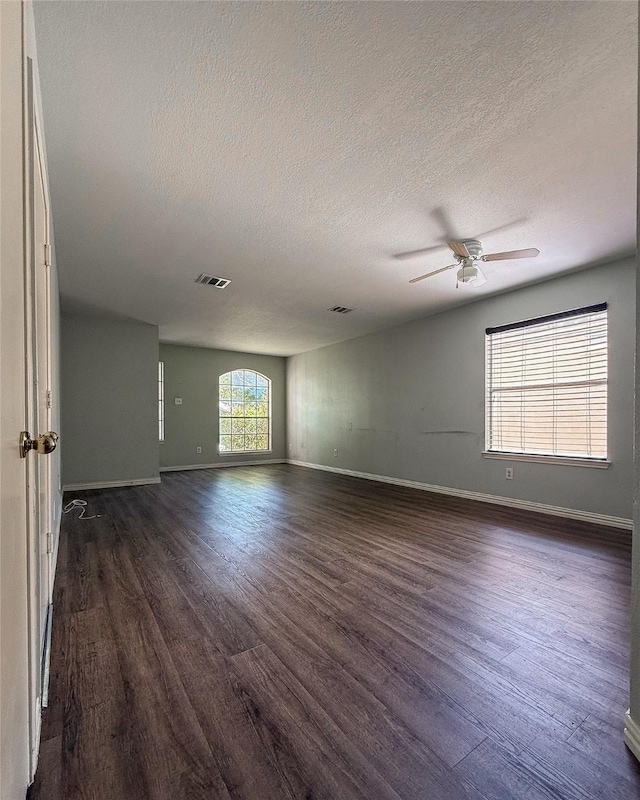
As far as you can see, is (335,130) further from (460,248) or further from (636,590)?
(636,590)

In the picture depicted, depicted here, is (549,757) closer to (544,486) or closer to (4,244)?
(4,244)

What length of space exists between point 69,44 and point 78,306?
4.39 meters

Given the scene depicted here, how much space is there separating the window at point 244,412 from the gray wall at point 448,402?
1030mm

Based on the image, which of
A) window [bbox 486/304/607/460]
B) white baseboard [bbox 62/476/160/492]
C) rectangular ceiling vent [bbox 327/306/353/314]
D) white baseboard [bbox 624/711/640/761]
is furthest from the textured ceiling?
white baseboard [bbox 62/476/160/492]

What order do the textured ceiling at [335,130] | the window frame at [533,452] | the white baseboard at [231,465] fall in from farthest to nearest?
the white baseboard at [231,465] → the window frame at [533,452] → the textured ceiling at [335,130]

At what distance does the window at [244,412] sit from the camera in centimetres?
865

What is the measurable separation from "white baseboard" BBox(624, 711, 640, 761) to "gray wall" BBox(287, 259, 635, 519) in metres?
2.97

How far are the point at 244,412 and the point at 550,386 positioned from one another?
21.2ft

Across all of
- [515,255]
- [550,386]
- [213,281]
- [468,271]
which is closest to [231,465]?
[213,281]

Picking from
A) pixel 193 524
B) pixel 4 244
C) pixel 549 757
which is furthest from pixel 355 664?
pixel 193 524

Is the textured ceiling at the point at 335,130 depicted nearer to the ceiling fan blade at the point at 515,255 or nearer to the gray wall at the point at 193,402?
the ceiling fan blade at the point at 515,255

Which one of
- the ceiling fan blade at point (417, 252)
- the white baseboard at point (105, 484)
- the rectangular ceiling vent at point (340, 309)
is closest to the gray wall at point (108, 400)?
the white baseboard at point (105, 484)

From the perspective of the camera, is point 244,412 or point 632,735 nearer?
point 632,735

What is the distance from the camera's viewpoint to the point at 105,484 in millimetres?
5891
